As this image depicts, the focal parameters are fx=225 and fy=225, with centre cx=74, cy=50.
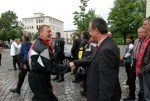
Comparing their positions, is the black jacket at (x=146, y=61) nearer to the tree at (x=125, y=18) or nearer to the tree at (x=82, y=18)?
the tree at (x=82, y=18)

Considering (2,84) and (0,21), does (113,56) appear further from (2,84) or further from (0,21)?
(0,21)

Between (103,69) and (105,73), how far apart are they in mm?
53

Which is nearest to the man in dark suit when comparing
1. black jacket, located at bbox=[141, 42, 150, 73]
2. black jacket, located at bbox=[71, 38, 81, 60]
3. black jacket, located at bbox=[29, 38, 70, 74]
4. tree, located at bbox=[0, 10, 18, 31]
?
black jacket, located at bbox=[29, 38, 70, 74]

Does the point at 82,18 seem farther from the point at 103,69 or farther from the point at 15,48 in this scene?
the point at 103,69

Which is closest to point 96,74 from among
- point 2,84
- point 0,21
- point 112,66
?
point 112,66

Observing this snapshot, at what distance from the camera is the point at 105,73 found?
2660 mm

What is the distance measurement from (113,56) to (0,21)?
2779 inches

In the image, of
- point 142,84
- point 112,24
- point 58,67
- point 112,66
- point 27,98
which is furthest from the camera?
point 112,24

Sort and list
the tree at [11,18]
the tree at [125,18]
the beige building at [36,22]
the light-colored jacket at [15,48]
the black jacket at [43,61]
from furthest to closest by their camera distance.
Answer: the beige building at [36,22] < the tree at [11,18] < the tree at [125,18] < the light-colored jacket at [15,48] < the black jacket at [43,61]

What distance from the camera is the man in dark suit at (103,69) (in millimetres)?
2660

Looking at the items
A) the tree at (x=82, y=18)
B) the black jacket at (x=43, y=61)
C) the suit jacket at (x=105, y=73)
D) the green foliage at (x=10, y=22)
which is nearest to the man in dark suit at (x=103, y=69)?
the suit jacket at (x=105, y=73)

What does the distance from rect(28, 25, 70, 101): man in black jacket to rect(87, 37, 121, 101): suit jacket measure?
3.98 ft

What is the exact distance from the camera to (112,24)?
51.0m

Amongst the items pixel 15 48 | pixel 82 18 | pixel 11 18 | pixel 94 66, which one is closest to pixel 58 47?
pixel 15 48
